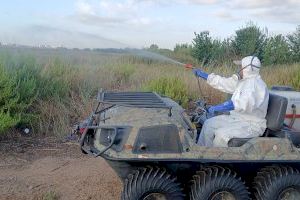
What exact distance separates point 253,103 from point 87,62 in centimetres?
818

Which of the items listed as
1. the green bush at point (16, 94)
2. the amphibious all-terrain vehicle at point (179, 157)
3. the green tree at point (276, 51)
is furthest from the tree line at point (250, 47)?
the amphibious all-terrain vehicle at point (179, 157)

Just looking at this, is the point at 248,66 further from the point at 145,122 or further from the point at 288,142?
the point at 145,122

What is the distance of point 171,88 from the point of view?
10680 millimetres

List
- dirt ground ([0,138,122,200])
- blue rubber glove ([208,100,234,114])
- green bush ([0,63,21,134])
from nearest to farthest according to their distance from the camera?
blue rubber glove ([208,100,234,114]), dirt ground ([0,138,122,200]), green bush ([0,63,21,134])

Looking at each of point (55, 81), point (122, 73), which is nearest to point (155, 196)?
point (55, 81)

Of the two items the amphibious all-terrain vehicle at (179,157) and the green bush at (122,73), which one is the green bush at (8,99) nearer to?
the green bush at (122,73)

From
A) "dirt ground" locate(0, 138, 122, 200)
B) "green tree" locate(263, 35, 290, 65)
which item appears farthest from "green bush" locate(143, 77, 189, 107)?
"green tree" locate(263, 35, 290, 65)

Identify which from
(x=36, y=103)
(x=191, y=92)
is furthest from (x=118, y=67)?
(x=36, y=103)

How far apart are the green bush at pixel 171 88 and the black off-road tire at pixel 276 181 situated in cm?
499

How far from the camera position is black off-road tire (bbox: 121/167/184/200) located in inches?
202

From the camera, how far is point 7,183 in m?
6.75

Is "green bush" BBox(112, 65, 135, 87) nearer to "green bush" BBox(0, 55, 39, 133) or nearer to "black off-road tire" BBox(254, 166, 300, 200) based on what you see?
"green bush" BBox(0, 55, 39, 133)

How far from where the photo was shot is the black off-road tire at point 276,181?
5527mm

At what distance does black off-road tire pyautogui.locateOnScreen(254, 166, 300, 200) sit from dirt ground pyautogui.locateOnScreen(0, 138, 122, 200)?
1.82 meters
